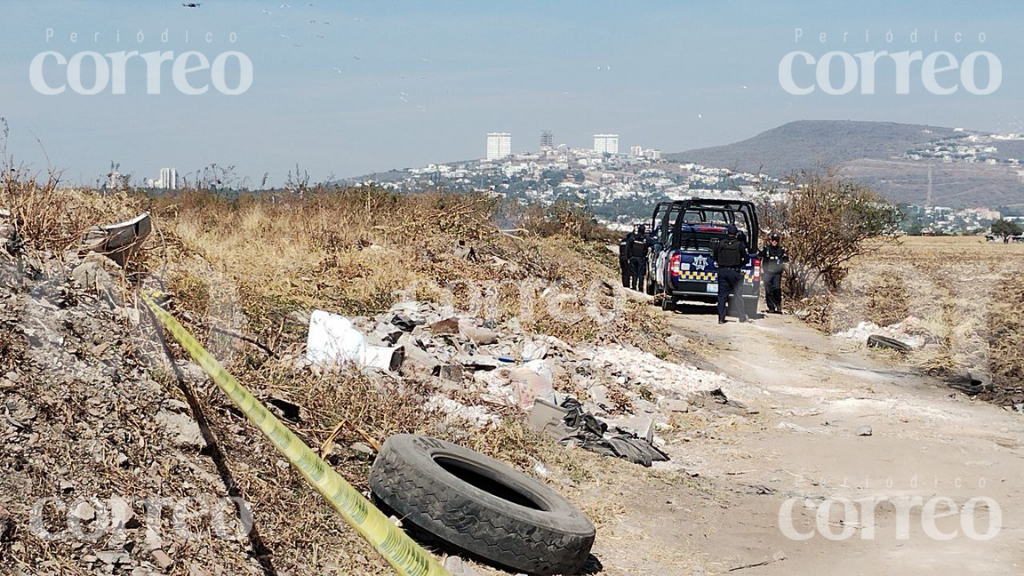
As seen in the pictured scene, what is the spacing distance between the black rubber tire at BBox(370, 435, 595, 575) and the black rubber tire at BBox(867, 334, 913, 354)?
10761 millimetres

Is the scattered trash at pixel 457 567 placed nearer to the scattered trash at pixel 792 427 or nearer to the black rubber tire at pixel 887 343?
the scattered trash at pixel 792 427

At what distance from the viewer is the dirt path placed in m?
6.24

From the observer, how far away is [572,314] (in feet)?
45.3

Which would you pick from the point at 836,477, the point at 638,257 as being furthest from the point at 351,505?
the point at 638,257

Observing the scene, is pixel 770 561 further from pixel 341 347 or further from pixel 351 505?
pixel 341 347

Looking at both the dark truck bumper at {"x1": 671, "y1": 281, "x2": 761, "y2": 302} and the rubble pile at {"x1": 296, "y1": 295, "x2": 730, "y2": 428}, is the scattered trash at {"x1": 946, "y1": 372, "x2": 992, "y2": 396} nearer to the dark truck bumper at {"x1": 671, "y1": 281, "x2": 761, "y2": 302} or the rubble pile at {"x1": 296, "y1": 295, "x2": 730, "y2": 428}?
the rubble pile at {"x1": 296, "y1": 295, "x2": 730, "y2": 428}

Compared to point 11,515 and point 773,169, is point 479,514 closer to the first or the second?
point 11,515

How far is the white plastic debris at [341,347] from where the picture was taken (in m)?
8.24

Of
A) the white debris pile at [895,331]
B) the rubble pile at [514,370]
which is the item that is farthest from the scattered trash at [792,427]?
the white debris pile at [895,331]

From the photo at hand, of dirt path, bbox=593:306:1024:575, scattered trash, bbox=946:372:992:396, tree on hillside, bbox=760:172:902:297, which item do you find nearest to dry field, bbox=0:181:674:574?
dirt path, bbox=593:306:1024:575

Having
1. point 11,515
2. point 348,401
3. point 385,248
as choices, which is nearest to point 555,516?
point 348,401

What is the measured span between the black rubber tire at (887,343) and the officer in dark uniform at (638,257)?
6.70 meters

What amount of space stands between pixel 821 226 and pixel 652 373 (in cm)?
1141

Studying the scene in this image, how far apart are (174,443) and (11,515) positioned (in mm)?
1233
